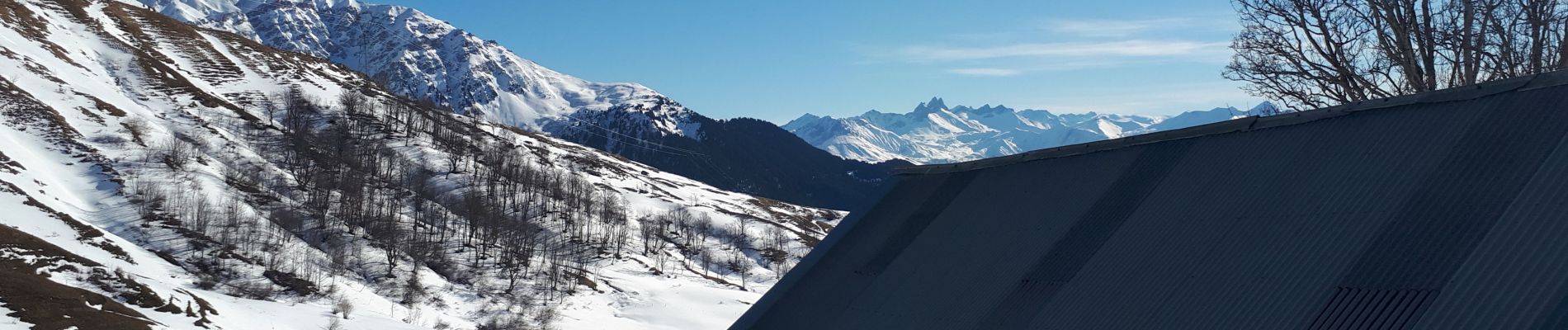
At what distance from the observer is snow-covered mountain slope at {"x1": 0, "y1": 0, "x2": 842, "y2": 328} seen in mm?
81688

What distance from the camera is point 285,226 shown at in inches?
4985

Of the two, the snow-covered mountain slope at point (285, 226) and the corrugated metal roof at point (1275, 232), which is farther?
the snow-covered mountain slope at point (285, 226)

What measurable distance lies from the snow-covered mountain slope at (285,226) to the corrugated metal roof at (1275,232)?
56.3 meters

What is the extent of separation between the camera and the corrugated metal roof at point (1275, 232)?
500 inches

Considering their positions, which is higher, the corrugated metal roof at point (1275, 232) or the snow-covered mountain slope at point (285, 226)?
the corrugated metal roof at point (1275, 232)

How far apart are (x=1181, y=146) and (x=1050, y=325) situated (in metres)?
5.82

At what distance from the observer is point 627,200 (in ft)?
651

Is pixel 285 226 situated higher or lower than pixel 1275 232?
lower

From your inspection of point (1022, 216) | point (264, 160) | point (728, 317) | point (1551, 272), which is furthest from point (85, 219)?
point (1551, 272)

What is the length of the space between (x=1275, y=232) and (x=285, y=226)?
5192 inches

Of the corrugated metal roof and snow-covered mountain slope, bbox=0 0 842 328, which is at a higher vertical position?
the corrugated metal roof

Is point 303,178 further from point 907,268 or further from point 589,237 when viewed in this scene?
point 907,268

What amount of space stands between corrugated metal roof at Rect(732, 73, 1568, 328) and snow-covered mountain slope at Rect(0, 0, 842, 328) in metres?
56.3

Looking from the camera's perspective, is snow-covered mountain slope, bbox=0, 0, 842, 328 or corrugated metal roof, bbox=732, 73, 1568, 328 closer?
corrugated metal roof, bbox=732, 73, 1568, 328
